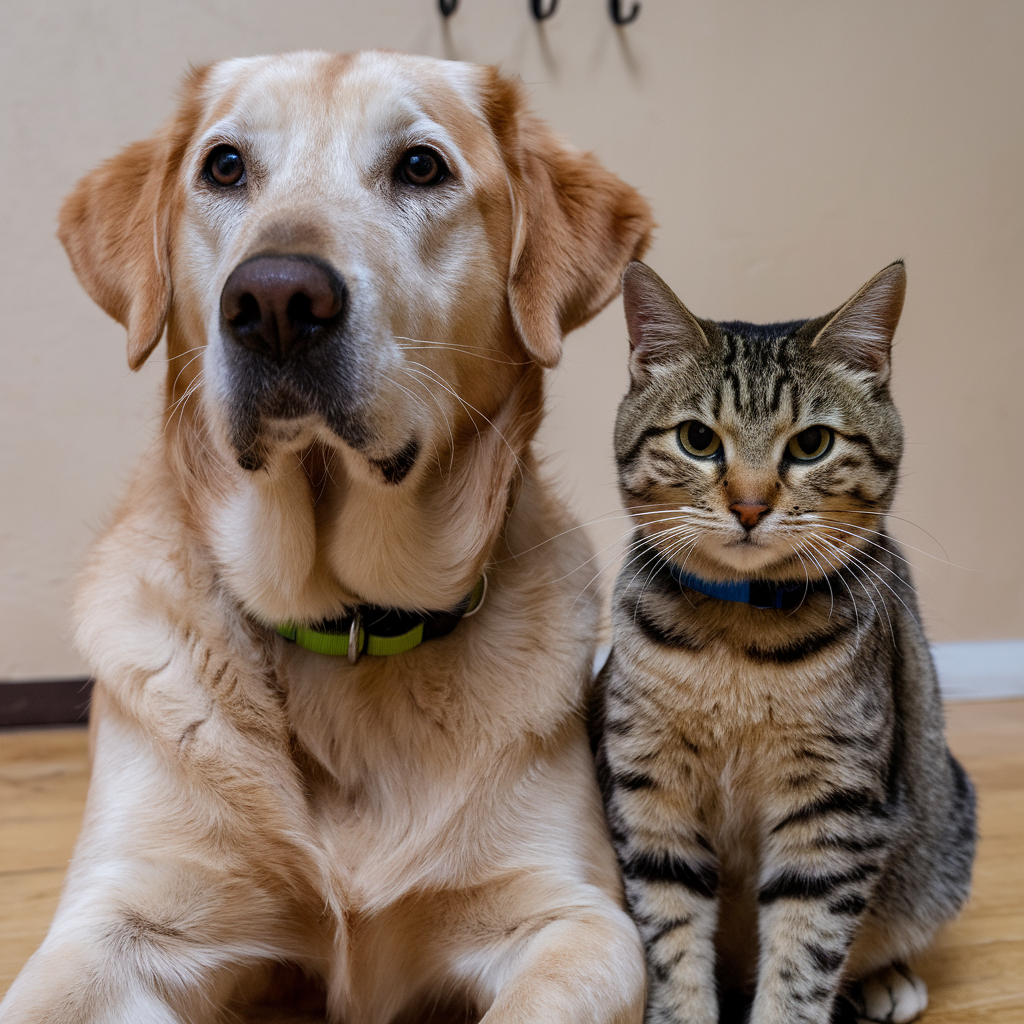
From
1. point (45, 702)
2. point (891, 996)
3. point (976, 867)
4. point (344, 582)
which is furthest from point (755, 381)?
A: point (45, 702)

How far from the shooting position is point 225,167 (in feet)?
4.66

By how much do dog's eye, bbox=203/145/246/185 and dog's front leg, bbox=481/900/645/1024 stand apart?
1090 mm

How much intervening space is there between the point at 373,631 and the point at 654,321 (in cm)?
58

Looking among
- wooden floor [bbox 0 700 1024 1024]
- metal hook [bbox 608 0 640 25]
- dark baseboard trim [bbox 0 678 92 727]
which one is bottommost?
dark baseboard trim [bbox 0 678 92 727]

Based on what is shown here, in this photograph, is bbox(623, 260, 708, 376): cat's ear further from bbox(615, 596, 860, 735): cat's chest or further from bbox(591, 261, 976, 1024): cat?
bbox(615, 596, 860, 735): cat's chest

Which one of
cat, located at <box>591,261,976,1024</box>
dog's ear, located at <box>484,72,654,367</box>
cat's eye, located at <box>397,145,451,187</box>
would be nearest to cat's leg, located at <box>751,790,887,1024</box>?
cat, located at <box>591,261,976,1024</box>

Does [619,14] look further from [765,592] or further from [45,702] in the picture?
[45,702]

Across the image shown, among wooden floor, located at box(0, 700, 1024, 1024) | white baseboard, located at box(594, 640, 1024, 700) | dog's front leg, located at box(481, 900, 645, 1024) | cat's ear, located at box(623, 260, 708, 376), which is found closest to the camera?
dog's front leg, located at box(481, 900, 645, 1024)

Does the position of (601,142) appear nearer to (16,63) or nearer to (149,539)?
(16,63)

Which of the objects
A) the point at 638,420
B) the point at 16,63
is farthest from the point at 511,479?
the point at 16,63

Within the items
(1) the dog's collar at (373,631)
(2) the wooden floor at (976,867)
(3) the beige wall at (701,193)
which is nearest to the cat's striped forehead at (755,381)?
(1) the dog's collar at (373,631)

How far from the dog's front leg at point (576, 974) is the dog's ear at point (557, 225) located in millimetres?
784

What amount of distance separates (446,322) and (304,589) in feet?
1.36

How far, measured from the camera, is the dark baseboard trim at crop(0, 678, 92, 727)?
2.68 metres
